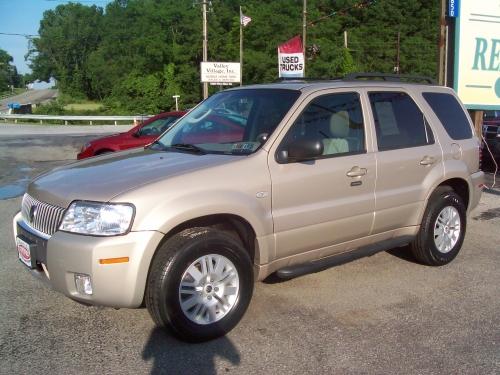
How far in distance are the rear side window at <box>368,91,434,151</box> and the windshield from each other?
0.90 meters

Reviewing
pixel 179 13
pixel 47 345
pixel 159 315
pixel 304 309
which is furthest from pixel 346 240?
pixel 179 13

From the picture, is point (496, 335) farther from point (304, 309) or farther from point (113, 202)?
point (113, 202)

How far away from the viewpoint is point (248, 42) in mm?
59406

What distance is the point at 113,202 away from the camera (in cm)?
332

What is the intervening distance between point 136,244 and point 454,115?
3.77 meters

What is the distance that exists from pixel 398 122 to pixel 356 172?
849mm

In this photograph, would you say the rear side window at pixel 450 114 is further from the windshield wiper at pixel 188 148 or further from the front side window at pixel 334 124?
the windshield wiper at pixel 188 148

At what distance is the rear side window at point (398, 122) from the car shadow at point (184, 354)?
7.31 ft

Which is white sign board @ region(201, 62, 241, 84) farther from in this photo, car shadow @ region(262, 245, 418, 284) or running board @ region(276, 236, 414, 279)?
car shadow @ region(262, 245, 418, 284)

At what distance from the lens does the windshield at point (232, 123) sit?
4188 mm

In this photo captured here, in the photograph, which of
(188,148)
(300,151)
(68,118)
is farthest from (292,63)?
(68,118)

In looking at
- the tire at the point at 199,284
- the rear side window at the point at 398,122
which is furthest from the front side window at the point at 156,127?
the tire at the point at 199,284

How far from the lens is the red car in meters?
10.8

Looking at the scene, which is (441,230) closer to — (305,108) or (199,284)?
(305,108)
